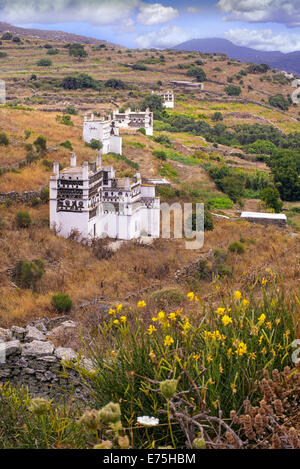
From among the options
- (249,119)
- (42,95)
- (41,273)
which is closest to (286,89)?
(249,119)

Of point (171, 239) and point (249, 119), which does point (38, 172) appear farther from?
point (249, 119)

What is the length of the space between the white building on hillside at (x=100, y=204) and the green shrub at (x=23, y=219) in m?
0.77

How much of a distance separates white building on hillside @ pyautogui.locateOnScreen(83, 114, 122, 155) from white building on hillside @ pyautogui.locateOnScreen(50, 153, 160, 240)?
8.65 m

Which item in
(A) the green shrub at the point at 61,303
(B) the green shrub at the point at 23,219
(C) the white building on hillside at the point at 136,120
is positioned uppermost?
(C) the white building on hillside at the point at 136,120

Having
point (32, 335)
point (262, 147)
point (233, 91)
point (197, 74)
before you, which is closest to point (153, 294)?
point (32, 335)

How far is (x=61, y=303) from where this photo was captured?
34.8 feet

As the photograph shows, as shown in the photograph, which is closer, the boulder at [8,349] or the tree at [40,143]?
the boulder at [8,349]

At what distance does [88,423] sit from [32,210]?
15472 mm

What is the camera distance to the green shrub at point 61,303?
34.7 ft

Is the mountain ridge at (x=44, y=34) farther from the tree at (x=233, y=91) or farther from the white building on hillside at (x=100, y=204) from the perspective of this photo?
the white building on hillside at (x=100, y=204)

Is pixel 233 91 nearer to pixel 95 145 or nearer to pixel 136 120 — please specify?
pixel 136 120

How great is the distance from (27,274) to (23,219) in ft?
11.6

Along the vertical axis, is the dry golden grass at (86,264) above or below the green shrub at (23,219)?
below

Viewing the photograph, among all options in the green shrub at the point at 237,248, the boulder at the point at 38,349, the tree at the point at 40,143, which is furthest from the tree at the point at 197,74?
the boulder at the point at 38,349
